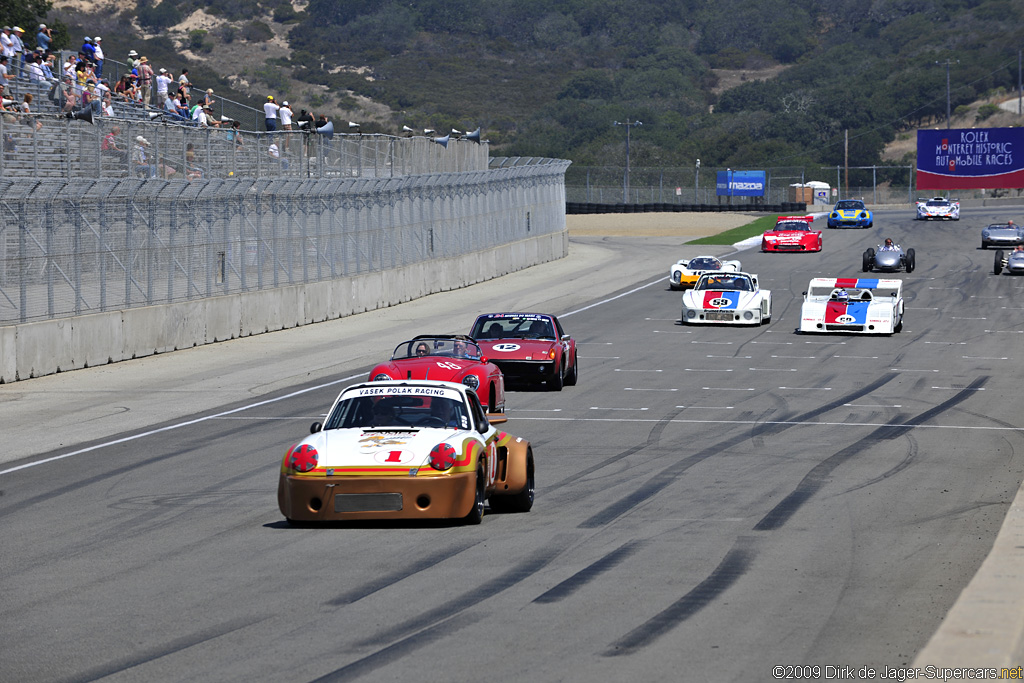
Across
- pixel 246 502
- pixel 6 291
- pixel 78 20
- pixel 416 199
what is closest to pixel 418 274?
pixel 416 199

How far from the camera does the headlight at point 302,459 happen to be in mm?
11422

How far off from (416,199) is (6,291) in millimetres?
22096

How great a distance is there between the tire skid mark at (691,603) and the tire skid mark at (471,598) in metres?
1.19

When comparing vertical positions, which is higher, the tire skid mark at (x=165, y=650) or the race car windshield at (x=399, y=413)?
the race car windshield at (x=399, y=413)

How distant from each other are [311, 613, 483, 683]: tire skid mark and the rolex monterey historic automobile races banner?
92.8 m

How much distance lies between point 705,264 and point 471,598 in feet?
118

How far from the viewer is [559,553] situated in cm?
1054

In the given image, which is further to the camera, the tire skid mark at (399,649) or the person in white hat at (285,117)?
the person in white hat at (285,117)

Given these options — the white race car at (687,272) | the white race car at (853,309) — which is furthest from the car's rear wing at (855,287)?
the white race car at (687,272)

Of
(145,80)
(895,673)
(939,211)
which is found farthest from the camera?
(939,211)

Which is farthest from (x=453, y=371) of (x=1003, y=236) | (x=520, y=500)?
(x=1003, y=236)

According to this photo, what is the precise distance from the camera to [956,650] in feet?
24.3

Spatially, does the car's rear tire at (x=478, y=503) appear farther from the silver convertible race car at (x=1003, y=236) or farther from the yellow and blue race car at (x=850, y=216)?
the yellow and blue race car at (x=850, y=216)

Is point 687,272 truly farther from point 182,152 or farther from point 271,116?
point 182,152
